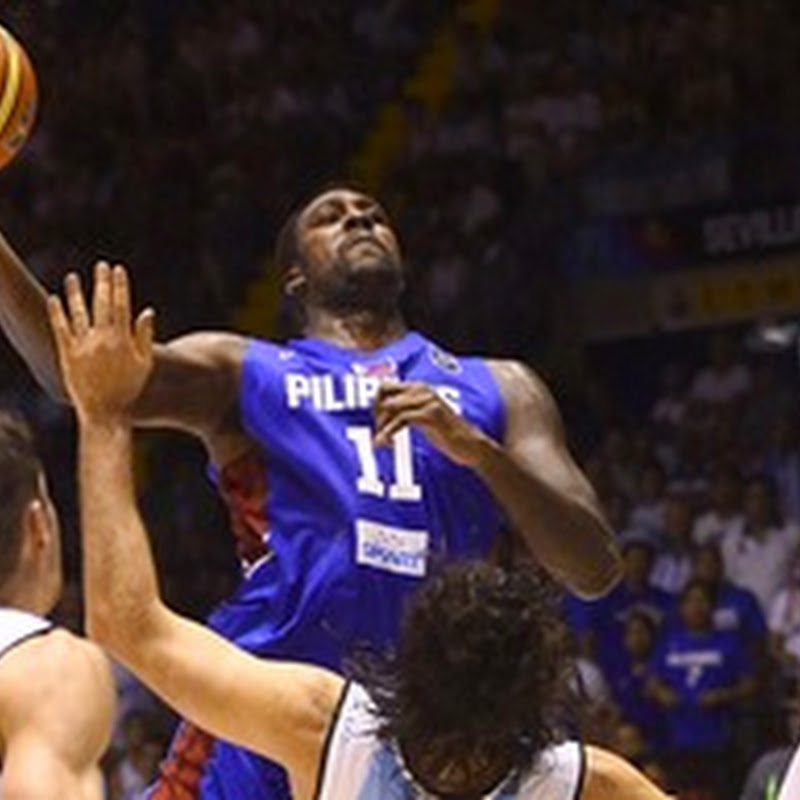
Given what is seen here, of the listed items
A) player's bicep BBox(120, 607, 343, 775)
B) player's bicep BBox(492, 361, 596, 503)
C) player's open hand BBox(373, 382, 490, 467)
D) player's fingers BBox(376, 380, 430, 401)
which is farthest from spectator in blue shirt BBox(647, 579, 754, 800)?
player's bicep BBox(120, 607, 343, 775)

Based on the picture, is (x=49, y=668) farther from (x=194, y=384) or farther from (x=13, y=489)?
(x=194, y=384)

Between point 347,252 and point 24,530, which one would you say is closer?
point 24,530

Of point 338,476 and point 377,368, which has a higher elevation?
point 377,368

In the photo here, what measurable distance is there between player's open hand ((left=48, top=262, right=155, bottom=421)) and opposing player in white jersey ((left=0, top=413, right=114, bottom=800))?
4.3 inches

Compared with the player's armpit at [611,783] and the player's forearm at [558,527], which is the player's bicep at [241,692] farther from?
the player's forearm at [558,527]

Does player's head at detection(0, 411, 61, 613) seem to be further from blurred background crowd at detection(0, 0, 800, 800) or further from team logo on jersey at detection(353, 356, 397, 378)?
blurred background crowd at detection(0, 0, 800, 800)

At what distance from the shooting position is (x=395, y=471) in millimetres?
4785

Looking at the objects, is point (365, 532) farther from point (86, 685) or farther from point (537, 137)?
point (537, 137)

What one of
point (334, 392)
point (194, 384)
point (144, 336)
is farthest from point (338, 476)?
point (144, 336)

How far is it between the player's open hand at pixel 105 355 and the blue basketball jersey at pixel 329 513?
1038mm

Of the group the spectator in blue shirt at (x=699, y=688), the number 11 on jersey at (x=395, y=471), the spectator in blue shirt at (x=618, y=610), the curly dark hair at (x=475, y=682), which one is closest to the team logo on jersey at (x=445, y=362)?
the number 11 on jersey at (x=395, y=471)

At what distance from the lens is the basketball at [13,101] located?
4.77 metres

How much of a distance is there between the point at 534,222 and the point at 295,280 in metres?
7.43

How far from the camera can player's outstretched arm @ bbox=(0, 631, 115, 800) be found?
10.7 ft
